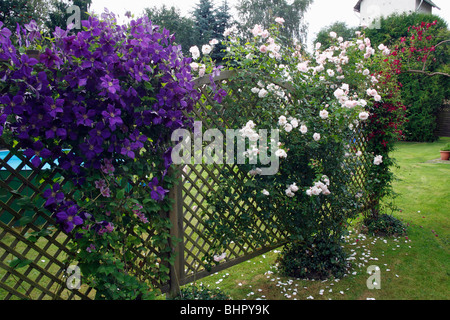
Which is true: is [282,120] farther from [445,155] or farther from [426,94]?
[426,94]

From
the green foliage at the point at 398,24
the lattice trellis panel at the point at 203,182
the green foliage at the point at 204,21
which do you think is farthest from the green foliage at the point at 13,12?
Answer: the green foliage at the point at 398,24

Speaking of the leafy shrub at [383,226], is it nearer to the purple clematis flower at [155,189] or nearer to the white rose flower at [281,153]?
the white rose flower at [281,153]

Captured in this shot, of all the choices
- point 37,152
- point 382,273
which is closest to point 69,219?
point 37,152

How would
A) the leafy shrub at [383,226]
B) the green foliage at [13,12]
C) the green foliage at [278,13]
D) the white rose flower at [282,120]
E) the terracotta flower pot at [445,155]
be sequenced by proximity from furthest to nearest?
1. the green foliage at [278,13]
2. the green foliage at [13,12]
3. the terracotta flower pot at [445,155]
4. the leafy shrub at [383,226]
5. the white rose flower at [282,120]

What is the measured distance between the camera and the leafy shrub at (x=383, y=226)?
4.07 meters

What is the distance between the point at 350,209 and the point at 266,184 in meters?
1.01

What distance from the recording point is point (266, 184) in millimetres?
2699

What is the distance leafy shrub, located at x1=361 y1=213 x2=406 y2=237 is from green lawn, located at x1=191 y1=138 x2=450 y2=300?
0.11 m

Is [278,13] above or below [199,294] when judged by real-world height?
above

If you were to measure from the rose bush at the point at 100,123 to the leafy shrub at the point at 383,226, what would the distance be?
3.03 meters

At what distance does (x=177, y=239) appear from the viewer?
2.35 m

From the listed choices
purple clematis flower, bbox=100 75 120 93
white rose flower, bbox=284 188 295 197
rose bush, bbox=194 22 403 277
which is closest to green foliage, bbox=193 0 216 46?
rose bush, bbox=194 22 403 277

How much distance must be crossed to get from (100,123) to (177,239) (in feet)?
3.29

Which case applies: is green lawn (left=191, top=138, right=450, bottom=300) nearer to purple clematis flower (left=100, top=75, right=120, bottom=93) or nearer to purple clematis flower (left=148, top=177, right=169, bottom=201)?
purple clematis flower (left=148, top=177, right=169, bottom=201)
